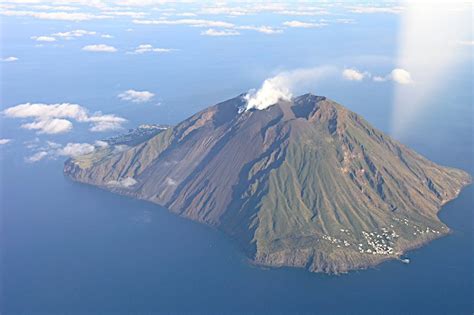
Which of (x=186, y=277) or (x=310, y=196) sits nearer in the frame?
(x=186, y=277)

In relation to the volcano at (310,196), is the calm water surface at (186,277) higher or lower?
Result: lower

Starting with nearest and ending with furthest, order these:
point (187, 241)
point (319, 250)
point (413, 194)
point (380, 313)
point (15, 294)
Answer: point (380, 313), point (15, 294), point (319, 250), point (187, 241), point (413, 194)

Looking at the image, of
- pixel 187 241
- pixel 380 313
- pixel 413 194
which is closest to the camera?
pixel 380 313

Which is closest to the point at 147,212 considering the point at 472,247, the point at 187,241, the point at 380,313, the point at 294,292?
the point at 187,241

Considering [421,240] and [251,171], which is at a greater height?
[251,171]

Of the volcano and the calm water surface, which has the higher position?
the volcano

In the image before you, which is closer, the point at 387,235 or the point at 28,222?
the point at 387,235

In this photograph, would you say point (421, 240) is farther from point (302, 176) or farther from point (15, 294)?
point (15, 294)

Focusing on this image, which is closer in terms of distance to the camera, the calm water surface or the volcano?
the calm water surface
